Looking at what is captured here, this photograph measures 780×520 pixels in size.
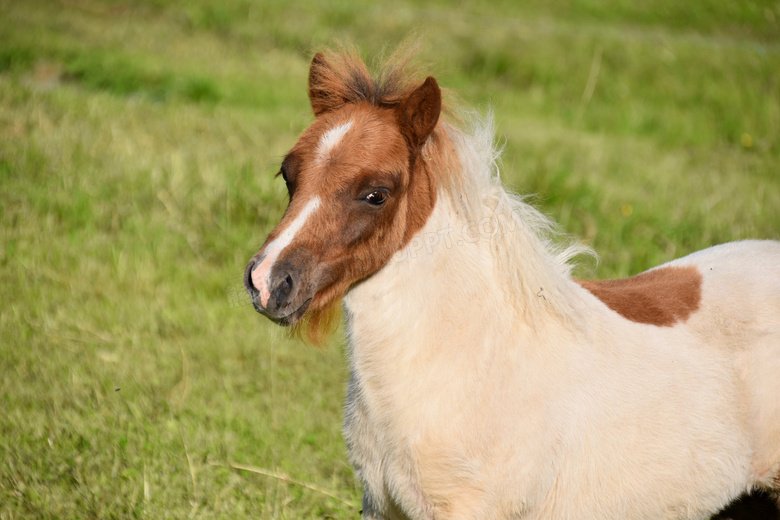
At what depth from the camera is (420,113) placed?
8.68ft

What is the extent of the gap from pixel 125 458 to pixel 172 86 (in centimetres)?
771

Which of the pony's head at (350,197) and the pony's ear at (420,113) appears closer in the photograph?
the pony's head at (350,197)

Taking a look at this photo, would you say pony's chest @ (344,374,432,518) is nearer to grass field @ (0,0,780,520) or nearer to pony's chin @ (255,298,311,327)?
pony's chin @ (255,298,311,327)

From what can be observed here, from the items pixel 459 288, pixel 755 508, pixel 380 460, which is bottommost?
pixel 755 508

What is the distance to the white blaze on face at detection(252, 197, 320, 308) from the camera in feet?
7.77

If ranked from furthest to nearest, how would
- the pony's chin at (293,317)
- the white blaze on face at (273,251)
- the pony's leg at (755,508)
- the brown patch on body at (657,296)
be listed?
the pony's leg at (755,508) < the brown patch on body at (657,296) < the pony's chin at (293,317) < the white blaze on face at (273,251)

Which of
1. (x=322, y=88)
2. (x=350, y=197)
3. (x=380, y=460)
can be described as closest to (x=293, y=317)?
(x=350, y=197)

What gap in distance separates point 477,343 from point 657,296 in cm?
91

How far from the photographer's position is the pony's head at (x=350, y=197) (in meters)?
2.45

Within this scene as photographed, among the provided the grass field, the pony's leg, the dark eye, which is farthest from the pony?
the grass field

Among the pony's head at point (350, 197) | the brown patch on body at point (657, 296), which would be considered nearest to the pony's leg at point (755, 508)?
the brown patch on body at point (657, 296)

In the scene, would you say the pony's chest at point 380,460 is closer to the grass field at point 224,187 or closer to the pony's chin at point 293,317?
the pony's chin at point 293,317

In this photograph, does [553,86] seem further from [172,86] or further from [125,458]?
[125,458]

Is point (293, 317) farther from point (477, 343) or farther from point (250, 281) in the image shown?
point (477, 343)
